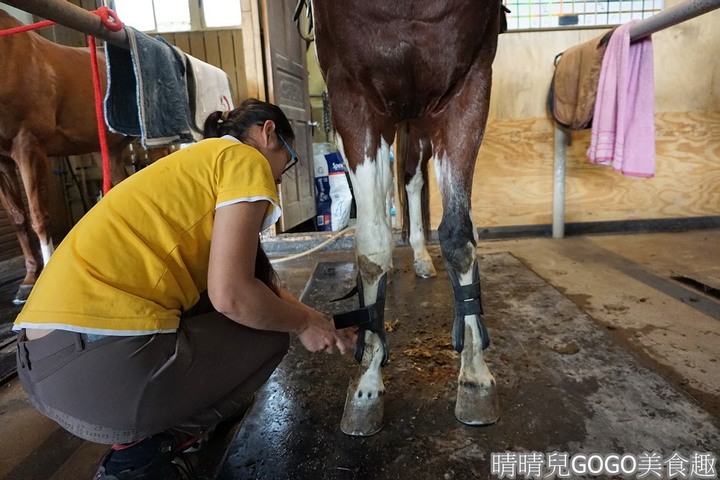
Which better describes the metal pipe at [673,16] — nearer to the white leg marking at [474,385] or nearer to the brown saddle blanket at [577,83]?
the brown saddle blanket at [577,83]

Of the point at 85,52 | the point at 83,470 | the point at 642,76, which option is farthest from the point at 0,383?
the point at 642,76

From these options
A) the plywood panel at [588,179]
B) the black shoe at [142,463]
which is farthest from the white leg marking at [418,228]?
the black shoe at [142,463]

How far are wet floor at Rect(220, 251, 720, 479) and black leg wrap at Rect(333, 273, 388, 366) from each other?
6.7 inches

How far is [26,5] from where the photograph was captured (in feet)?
2.92

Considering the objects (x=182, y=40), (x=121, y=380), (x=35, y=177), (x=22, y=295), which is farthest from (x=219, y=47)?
(x=121, y=380)

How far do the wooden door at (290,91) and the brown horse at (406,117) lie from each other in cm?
217

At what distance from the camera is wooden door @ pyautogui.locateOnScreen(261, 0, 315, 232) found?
309 centimetres

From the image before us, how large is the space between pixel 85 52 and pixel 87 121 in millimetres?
488

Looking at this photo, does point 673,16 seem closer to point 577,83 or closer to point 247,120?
point 577,83

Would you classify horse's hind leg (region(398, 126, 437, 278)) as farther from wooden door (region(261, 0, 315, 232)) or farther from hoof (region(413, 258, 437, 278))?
wooden door (region(261, 0, 315, 232))

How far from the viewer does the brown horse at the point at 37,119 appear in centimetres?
206

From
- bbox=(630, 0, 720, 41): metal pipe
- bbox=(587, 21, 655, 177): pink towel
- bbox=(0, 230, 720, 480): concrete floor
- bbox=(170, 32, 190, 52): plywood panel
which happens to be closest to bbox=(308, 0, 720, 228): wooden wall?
bbox=(587, 21, 655, 177): pink towel

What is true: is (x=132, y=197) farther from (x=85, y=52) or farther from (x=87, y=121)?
(x=85, y=52)

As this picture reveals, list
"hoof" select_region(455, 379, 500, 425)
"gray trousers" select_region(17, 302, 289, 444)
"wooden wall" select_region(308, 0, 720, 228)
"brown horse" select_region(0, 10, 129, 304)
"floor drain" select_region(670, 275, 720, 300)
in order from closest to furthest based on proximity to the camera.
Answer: "gray trousers" select_region(17, 302, 289, 444) → "hoof" select_region(455, 379, 500, 425) → "floor drain" select_region(670, 275, 720, 300) → "brown horse" select_region(0, 10, 129, 304) → "wooden wall" select_region(308, 0, 720, 228)
